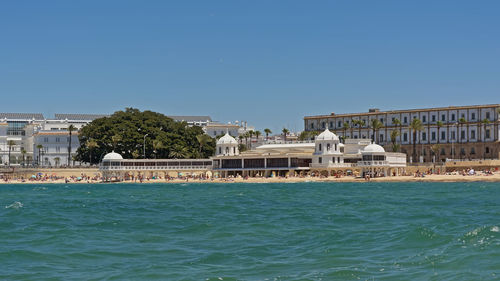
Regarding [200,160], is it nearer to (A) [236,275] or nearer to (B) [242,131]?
(B) [242,131]

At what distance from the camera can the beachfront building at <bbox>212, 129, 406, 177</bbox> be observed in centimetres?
10938

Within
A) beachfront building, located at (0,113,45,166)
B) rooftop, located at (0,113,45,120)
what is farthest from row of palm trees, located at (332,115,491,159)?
rooftop, located at (0,113,45,120)

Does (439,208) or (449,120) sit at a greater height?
(449,120)

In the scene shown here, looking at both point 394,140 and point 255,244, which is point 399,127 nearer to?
point 394,140

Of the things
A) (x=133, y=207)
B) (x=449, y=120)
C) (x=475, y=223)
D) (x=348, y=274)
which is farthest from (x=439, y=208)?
(x=449, y=120)

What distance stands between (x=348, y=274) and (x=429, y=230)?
414 inches

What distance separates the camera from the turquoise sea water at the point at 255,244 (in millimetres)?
22828

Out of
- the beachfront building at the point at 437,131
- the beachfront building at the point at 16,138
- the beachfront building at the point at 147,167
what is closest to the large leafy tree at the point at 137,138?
the beachfront building at the point at 147,167

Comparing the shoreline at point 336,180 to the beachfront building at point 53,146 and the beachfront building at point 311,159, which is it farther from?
the beachfront building at point 53,146

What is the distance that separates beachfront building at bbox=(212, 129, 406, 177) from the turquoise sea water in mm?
64411

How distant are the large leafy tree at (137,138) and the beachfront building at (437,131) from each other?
25066 mm

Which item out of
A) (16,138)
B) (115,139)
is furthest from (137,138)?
(16,138)

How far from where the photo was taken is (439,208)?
45469 mm

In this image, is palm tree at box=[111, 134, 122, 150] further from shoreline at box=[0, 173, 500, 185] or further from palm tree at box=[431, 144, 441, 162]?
palm tree at box=[431, 144, 441, 162]
